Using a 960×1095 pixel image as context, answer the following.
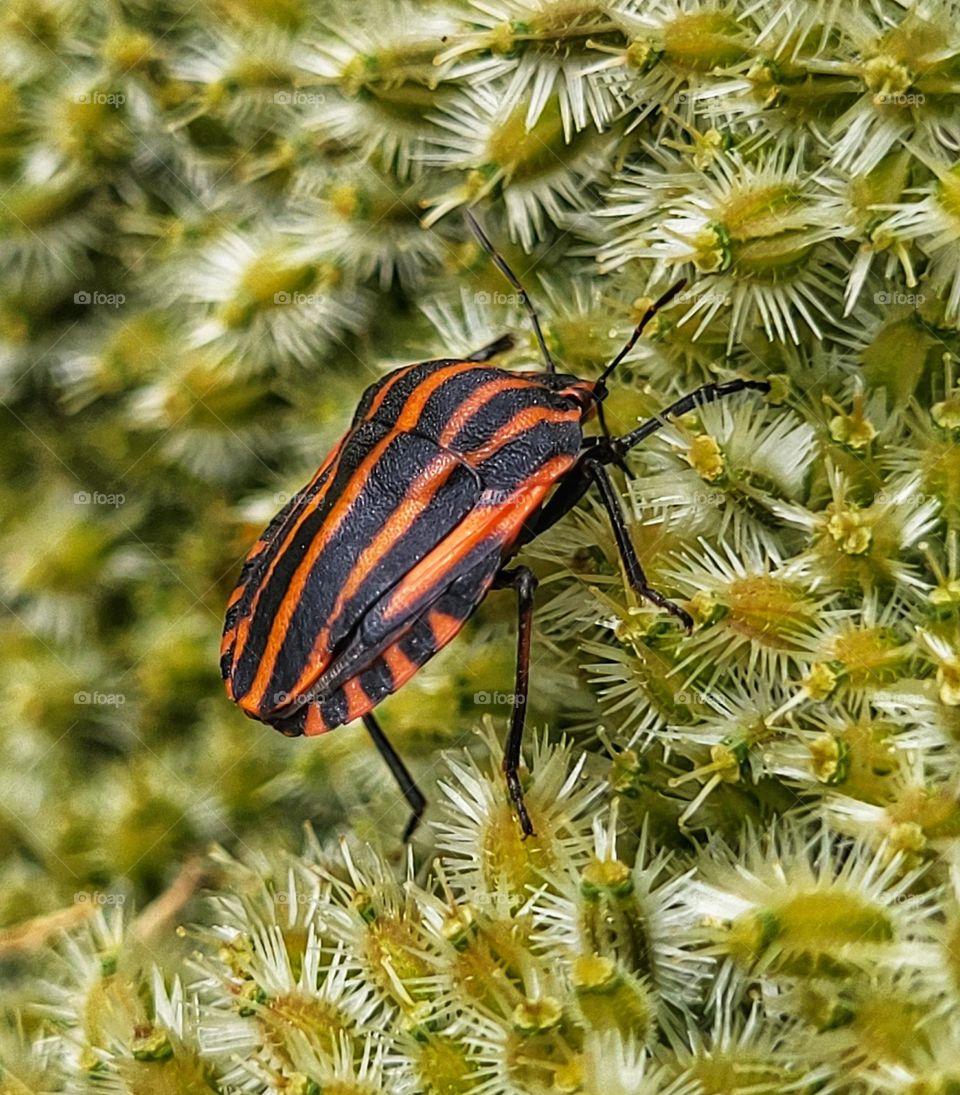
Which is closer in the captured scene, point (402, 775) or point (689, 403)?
point (689, 403)

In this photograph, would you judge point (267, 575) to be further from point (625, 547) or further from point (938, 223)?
point (938, 223)

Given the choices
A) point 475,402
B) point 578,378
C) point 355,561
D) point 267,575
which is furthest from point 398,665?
point 578,378

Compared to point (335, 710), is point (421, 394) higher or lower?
higher

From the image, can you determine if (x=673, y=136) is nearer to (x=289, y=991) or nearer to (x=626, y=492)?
(x=626, y=492)

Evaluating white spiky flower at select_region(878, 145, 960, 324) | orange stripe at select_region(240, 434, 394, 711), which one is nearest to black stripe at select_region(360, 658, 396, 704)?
orange stripe at select_region(240, 434, 394, 711)

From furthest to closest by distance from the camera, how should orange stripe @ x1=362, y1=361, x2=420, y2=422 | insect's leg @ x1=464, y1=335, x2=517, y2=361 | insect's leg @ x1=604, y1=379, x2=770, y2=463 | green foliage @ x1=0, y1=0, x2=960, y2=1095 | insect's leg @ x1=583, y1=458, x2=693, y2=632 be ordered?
1. insect's leg @ x1=464, y1=335, x2=517, y2=361
2. orange stripe @ x1=362, y1=361, x2=420, y2=422
3. insect's leg @ x1=604, y1=379, x2=770, y2=463
4. insect's leg @ x1=583, y1=458, x2=693, y2=632
5. green foliage @ x1=0, y1=0, x2=960, y2=1095

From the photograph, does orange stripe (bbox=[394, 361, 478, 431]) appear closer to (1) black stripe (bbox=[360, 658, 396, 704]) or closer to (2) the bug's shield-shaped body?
(2) the bug's shield-shaped body

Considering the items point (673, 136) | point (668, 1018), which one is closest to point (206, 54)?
point (673, 136)

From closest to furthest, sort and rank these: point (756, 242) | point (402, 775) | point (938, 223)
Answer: point (938, 223) → point (756, 242) → point (402, 775)
